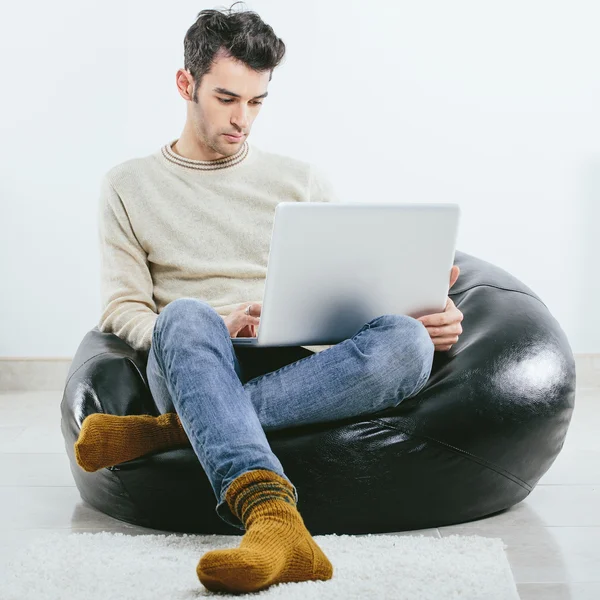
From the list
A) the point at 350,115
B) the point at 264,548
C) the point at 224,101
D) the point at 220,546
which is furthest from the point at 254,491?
the point at 350,115

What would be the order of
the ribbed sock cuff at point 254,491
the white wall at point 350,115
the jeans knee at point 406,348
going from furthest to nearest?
the white wall at point 350,115 < the jeans knee at point 406,348 < the ribbed sock cuff at point 254,491

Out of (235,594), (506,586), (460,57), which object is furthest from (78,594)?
(460,57)

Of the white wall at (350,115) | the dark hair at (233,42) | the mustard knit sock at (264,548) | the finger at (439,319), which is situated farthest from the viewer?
the white wall at (350,115)

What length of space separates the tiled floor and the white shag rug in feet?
0.21

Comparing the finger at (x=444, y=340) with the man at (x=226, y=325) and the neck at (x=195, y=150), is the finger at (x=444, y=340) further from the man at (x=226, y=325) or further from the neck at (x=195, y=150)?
the neck at (x=195, y=150)

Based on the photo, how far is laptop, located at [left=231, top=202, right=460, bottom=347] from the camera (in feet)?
5.74

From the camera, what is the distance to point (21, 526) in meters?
2.01

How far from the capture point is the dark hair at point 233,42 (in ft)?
7.55

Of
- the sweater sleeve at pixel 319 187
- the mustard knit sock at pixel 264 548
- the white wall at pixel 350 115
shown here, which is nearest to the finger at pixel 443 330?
the mustard knit sock at pixel 264 548

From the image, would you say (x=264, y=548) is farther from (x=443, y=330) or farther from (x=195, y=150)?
(x=195, y=150)

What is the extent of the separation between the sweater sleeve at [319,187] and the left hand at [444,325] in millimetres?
609

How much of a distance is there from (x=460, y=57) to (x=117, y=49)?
1.23m

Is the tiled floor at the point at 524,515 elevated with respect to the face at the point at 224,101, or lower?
lower

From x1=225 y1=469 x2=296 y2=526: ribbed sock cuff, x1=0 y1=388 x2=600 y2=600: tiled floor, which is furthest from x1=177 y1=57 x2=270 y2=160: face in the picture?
x1=225 y1=469 x2=296 y2=526: ribbed sock cuff
